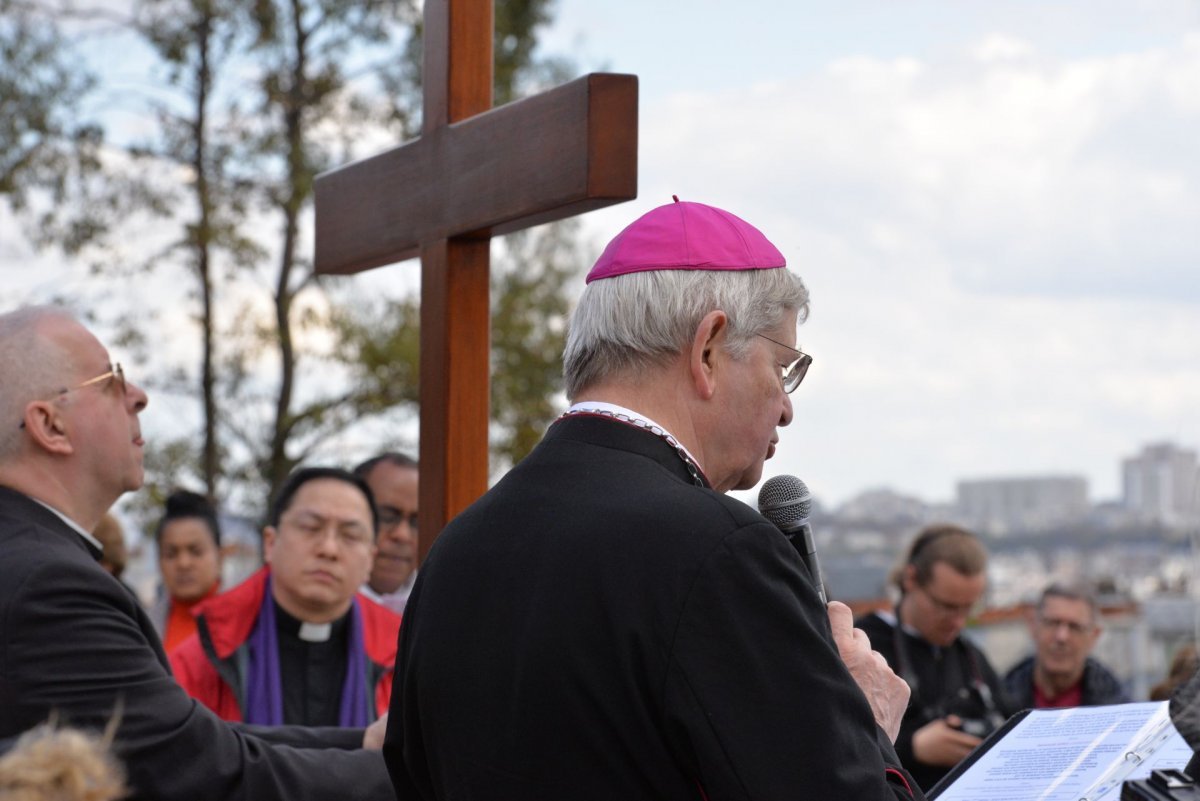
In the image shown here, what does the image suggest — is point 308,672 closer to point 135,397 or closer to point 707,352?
point 135,397

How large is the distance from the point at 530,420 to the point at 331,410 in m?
1.86

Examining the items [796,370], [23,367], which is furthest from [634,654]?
[23,367]

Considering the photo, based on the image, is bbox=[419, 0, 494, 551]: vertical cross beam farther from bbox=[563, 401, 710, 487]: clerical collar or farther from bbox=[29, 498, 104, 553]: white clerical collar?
bbox=[563, 401, 710, 487]: clerical collar

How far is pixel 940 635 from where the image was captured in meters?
5.63

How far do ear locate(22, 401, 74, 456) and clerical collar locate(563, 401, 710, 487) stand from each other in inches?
51.5

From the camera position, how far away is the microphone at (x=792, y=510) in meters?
2.39

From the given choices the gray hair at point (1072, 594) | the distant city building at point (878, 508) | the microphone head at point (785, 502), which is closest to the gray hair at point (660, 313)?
the microphone head at point (785, 502)

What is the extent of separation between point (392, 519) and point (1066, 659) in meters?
2.82

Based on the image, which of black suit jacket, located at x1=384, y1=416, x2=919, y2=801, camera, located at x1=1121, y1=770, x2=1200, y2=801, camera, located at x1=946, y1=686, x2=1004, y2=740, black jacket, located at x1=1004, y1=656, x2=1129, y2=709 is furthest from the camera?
black jacket, located at x1=1004, y1=656, x2=1129, y2=709

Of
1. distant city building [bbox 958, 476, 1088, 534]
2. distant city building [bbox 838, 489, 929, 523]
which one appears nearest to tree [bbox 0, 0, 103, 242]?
distant city building [bbox 838, 489, 929, 523]

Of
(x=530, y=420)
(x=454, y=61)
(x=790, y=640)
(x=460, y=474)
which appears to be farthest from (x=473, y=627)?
(x=530, y=420)

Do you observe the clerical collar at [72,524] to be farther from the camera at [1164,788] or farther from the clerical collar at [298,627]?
the camera at [1164,788]

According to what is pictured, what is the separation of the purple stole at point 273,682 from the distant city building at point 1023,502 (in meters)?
39.9

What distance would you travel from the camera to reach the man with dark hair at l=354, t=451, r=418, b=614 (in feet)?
19.0
